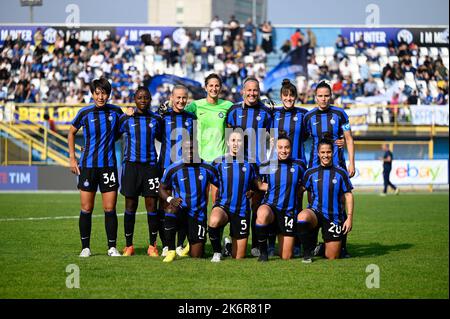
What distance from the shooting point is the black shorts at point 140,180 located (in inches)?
370

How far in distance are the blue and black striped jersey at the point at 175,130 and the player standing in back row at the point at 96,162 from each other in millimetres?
602

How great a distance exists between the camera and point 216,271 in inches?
316

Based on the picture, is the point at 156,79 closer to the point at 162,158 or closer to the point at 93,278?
the point at 162,158

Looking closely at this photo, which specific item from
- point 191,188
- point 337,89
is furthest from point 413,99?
point 191,188

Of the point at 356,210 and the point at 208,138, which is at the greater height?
the point at 208,138

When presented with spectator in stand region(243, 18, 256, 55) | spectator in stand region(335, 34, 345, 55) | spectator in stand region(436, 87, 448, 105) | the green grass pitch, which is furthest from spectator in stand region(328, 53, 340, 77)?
the green grass pitch

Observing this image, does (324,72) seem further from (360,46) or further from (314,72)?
(360,46)

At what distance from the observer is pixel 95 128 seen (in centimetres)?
927

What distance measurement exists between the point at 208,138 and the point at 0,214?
299 inches

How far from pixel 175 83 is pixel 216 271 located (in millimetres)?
24307

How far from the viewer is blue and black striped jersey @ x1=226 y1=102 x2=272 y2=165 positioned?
944 centimetres

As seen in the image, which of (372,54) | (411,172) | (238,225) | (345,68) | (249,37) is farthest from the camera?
(249,37)
